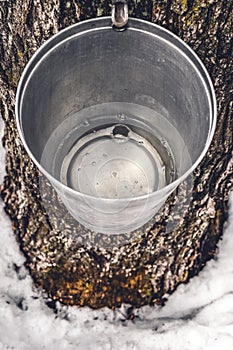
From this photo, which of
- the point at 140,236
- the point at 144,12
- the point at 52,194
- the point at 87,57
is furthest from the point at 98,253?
the point at 144,12

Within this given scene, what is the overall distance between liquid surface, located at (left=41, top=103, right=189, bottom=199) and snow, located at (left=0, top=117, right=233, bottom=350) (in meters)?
0.40

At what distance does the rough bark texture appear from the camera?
1.16 meters

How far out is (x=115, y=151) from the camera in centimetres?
134

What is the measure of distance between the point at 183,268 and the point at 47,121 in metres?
0.68

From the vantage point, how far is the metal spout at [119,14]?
1039 millimetres

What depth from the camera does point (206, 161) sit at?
4.50ft

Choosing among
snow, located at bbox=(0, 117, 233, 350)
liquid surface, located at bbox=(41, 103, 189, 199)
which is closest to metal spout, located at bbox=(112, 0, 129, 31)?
liquid surface, located at bbox=(41, 103, 189, 199)

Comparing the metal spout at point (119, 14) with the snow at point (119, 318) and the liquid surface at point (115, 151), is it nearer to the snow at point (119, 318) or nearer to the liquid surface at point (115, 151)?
the liquid surface at point (115, 151)

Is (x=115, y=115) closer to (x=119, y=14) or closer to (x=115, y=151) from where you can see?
(x=115, y=151)

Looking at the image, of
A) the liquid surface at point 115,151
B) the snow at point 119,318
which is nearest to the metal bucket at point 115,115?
the liquid surface at point 115,151

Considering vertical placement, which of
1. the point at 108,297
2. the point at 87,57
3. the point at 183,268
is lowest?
the point at 108,297

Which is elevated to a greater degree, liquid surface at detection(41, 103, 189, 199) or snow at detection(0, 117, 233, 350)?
liquid surface at detection(41, 103, 189, 199)

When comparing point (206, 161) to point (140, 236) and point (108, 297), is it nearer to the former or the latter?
point (140, 236)

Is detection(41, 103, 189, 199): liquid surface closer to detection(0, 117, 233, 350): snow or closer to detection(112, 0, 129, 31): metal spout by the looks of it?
detection(112, 0, 129, 31): metal spout
